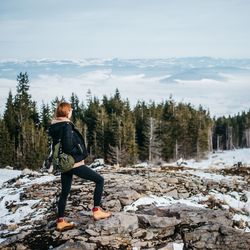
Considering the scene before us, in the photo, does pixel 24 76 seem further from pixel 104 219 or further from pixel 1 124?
pixel 104 219

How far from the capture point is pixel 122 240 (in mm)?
10039

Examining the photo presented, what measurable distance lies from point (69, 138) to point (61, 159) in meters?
0.53

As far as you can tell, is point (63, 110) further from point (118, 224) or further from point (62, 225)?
point (118, 224)

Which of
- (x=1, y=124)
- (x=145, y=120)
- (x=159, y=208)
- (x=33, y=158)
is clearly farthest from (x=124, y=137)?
(x=159, y=208)

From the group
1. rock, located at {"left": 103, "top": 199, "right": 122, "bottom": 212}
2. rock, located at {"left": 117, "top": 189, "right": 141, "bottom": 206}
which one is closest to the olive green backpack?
rock, located at {"left": 103, "top": 199, "right": 122, "bottom": 212}

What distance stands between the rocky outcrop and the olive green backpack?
1.65 m

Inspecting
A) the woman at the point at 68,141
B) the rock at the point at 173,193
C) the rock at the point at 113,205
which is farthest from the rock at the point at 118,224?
the rock at the point at 173,193

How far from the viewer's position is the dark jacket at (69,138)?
9.78 metres

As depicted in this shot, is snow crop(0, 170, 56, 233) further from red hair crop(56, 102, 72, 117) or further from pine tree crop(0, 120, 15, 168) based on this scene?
pine tree crop(0, 120, 15, 168)

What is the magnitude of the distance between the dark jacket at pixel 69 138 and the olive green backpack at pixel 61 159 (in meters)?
0.09

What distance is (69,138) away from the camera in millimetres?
9766

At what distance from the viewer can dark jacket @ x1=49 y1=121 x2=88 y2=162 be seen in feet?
32.1

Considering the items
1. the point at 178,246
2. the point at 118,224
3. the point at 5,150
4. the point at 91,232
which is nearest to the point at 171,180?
the point at 118,224

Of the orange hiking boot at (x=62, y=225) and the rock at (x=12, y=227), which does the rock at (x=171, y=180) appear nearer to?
the rock at (x=12, y=227)
